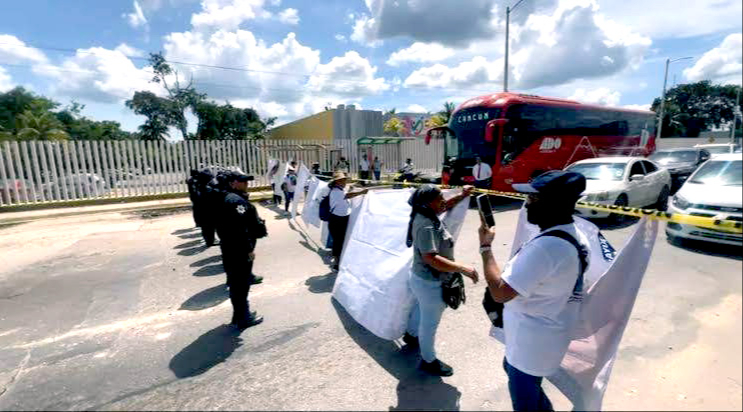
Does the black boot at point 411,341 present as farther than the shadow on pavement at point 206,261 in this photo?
No

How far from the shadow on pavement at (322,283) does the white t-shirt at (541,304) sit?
3393 millimetres

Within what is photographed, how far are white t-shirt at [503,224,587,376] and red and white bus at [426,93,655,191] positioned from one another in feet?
31.4

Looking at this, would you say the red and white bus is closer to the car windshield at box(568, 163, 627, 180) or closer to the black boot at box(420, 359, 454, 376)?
the car windshield at box(568, 163, 627, 180)

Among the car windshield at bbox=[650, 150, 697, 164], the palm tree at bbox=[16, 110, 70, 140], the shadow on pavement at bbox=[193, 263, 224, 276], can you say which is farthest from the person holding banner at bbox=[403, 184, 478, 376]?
the palm tree at bbox=[16, 110, 70, 140]

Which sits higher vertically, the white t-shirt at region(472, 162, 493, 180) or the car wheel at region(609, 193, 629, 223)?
the white t-shirt at region(472, 162, 493, 180)

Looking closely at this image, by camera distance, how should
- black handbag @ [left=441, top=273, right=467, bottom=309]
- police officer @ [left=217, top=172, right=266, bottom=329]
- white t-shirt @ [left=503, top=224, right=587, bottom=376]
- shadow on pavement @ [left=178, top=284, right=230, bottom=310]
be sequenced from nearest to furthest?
1. white t-shirt @ [left=503, top=224, right=587, bottom=376]
2. black handbag @ [left=441, top=273, right=467, bottom=309]
3. police officer @ [left=217, top=172, right=266, bottom=329]
4. shadow on pavement @ [left=178, top=284, right=230, bottom=310]

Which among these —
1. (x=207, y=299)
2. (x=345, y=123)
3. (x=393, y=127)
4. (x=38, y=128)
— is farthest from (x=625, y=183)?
(x=38, y=128)

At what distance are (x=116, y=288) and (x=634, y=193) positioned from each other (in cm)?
1011

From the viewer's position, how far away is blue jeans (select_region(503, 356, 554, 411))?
1.96 meters

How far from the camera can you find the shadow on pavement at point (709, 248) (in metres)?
1.52

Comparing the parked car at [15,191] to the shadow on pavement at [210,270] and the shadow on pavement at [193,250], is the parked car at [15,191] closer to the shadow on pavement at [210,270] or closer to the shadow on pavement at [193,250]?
the shadow on pavement at [193,250]

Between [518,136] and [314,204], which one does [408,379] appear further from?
[518,136]

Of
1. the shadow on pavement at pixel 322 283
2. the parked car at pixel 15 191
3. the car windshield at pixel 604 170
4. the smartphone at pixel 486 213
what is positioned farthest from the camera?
the parked car at pixel 15 191

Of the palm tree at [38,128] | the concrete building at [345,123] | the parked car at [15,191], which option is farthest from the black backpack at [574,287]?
the palm tree at [38,128]
